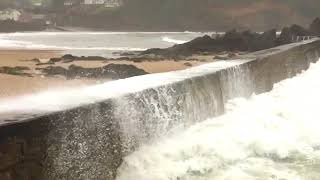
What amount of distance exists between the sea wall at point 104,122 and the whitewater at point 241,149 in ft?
0.55

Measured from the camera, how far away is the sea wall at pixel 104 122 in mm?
4078

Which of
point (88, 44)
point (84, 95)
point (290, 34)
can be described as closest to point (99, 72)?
point (84, 95)

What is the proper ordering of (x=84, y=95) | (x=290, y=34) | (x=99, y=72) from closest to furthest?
1. (x=84, y=95)
2. (x=99, y=72)
3. (x=290, y=34)

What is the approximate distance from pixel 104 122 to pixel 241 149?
7.75 feet

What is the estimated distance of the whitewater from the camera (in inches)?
225

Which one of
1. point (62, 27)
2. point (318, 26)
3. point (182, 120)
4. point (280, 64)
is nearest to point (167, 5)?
point (62, 27)

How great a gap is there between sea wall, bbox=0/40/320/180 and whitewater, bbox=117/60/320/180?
0.55 feet

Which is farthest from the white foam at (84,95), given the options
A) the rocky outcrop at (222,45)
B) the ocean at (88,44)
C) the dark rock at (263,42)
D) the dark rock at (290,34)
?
the dark rock at (290,34)

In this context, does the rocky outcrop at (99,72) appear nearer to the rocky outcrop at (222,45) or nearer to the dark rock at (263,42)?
the rocky outcrop at (222,45)

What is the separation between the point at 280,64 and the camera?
11953mm

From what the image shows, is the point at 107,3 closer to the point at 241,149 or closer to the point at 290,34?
the point at 290,34

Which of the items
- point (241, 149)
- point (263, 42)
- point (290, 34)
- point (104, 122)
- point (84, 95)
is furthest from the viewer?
point (290, 34)

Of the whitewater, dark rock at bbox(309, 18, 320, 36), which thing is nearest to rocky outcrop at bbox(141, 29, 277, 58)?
dark rock at bbox(309, 18, 320, 36)

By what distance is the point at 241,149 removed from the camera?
22.3 feet
